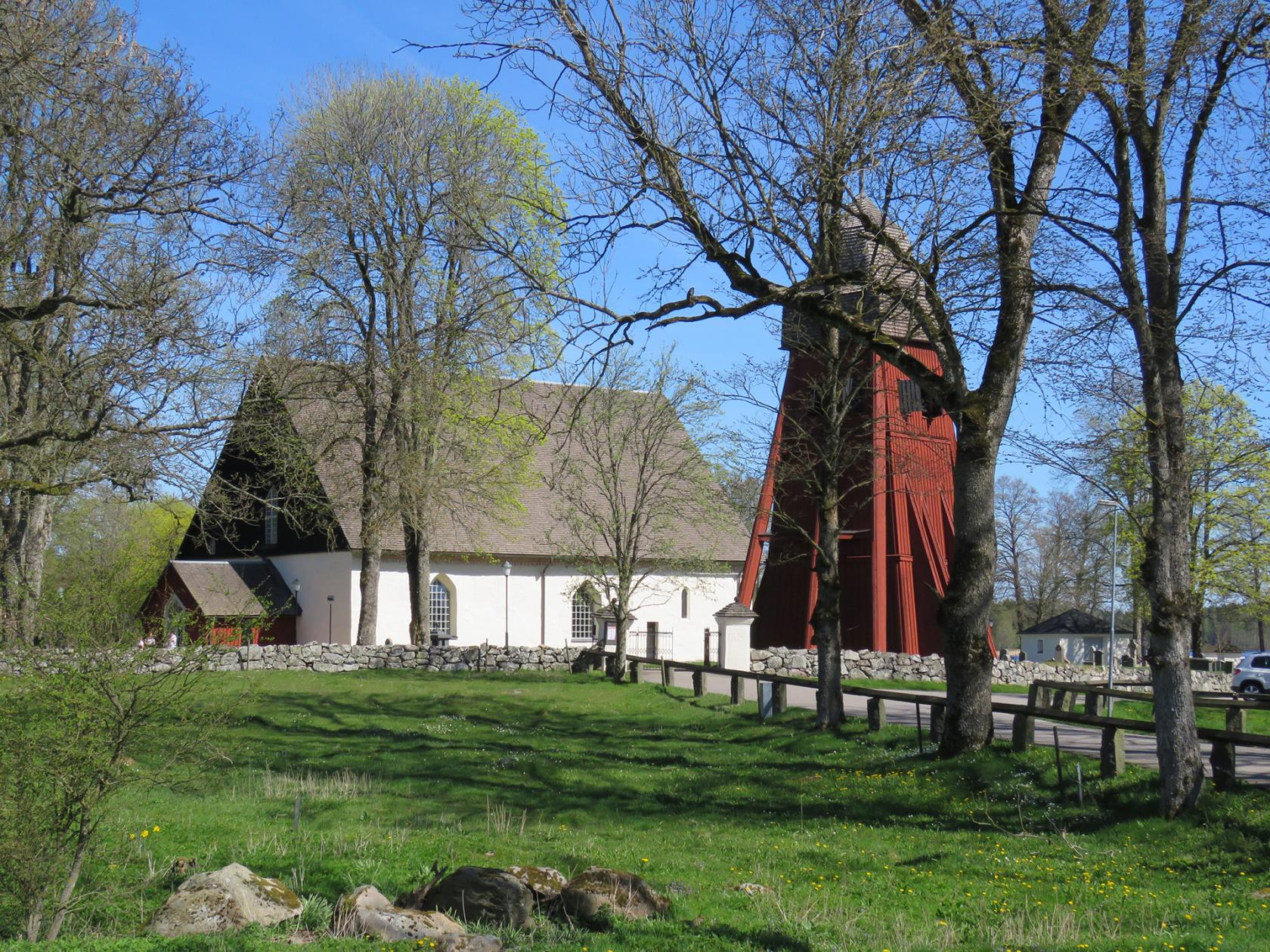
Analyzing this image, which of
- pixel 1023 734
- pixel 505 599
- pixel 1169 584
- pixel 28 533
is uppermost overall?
pixel 28 533

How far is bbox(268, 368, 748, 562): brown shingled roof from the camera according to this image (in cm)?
2870

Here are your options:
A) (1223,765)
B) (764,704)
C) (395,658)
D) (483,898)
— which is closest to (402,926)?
(483,898)

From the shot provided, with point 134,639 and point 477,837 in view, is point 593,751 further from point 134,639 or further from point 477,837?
point 134,639

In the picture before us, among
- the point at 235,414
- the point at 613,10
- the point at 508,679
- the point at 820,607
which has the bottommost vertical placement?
the point at 508,679

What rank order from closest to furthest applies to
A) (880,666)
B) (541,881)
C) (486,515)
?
(541,881)
(880,666)
(486,515)

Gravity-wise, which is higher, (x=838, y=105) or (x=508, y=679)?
(x=838, y=105)

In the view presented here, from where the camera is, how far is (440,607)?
39.5 meters

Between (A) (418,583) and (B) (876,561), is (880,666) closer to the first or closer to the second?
(B) (876,561)

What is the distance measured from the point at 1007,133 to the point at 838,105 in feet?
6.51

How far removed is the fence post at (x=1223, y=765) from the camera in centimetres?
1073

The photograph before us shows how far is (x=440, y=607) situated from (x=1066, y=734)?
2564cm

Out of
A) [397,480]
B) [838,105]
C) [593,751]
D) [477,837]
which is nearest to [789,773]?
[593,751]

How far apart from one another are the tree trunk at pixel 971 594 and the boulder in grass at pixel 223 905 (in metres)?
8.64

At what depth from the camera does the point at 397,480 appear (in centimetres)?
2803
